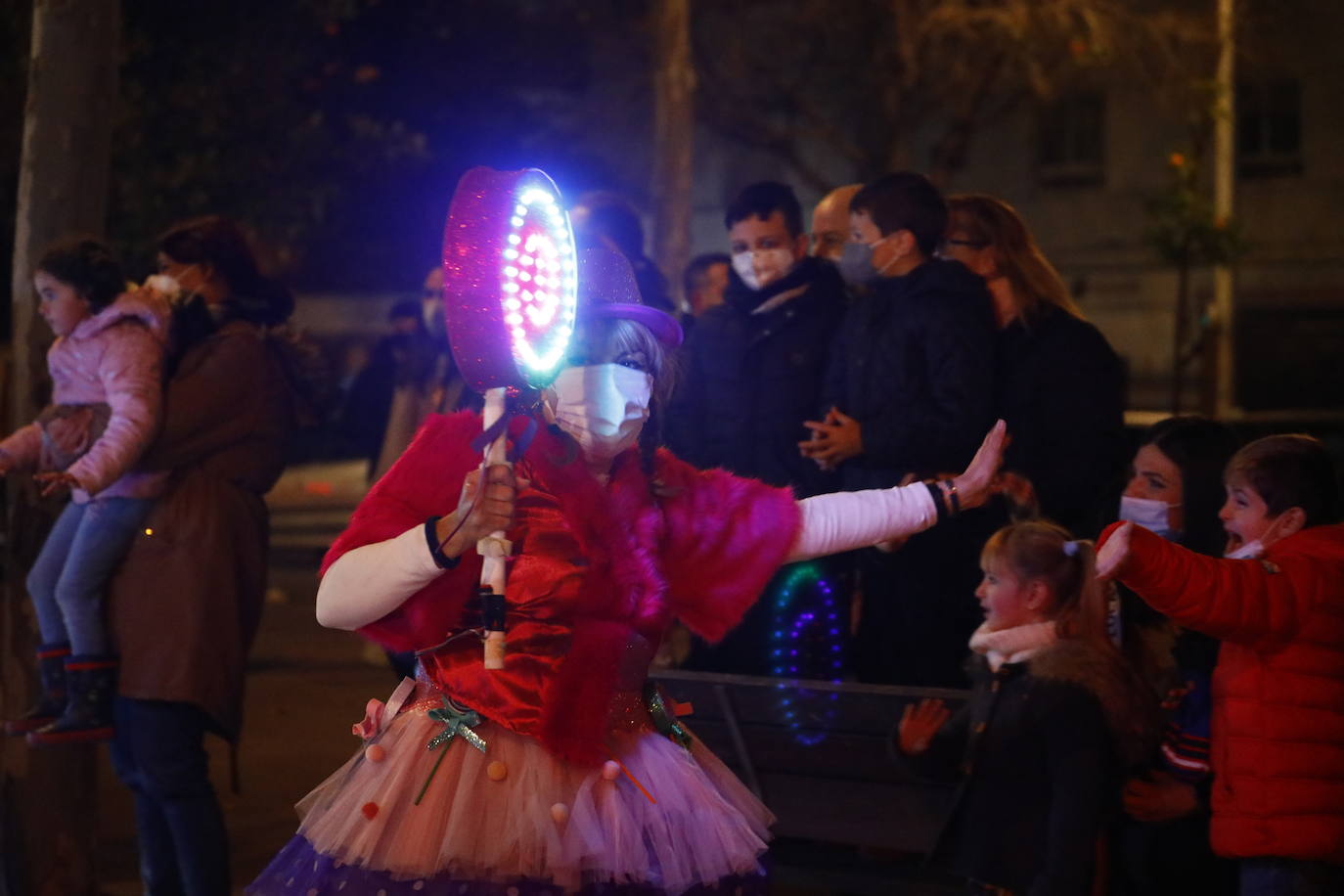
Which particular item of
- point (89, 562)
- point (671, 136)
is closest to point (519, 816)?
point (89, 562)

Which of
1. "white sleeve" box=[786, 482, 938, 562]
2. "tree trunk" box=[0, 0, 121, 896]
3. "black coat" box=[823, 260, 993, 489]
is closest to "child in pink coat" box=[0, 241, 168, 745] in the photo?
"tree trunk" box=[0, 0, 121, 896]

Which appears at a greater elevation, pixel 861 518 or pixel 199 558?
pixel 861 518

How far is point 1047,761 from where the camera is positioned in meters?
4.28

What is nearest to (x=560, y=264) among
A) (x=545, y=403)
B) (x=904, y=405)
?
(x=545, y=403)

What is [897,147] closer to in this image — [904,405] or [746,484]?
[904,405]

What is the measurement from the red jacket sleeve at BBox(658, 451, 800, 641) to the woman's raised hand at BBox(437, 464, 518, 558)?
54 centimetres

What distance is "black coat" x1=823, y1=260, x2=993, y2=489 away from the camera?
206 inches

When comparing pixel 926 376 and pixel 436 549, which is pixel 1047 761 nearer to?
pixel 926 376

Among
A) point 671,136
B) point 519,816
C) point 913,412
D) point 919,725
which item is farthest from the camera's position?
point 671,136

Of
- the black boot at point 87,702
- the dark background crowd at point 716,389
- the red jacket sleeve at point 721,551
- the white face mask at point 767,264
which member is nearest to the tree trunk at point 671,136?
the dark background crowd at point 716,389

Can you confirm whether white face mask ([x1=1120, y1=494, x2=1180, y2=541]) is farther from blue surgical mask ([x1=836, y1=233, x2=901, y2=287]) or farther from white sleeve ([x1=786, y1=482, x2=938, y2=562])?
white sleeve ([x1=786, y1=482, x2=938, y2=562])

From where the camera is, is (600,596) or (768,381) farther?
(768,381)

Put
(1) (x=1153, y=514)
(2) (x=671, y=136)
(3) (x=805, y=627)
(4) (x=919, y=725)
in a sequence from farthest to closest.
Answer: (2) (x=671, y=136) → (3) (x=805, y=627) → (1) (x=1153, y=514) → (4) (x=919, y=725)

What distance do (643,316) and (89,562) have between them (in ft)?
8.43
